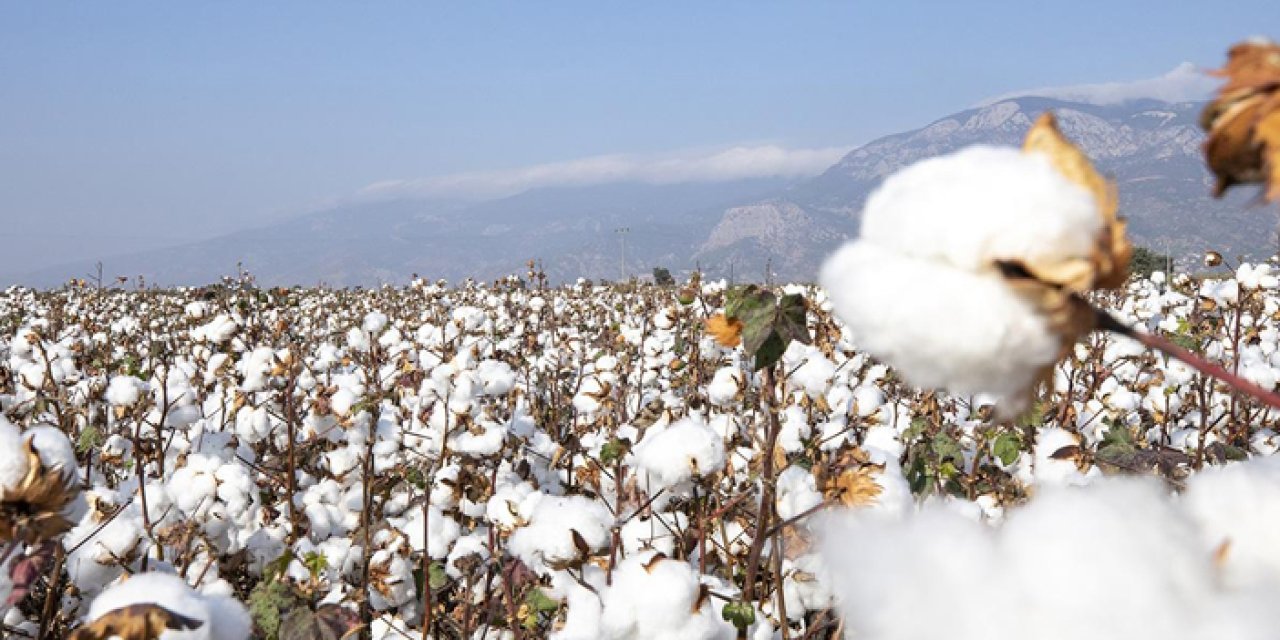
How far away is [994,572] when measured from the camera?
2.05ft

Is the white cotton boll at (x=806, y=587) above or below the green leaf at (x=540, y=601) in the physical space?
below

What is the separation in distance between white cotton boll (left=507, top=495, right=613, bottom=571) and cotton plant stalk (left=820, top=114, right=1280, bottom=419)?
1.58 metres

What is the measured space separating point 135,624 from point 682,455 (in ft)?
4.31

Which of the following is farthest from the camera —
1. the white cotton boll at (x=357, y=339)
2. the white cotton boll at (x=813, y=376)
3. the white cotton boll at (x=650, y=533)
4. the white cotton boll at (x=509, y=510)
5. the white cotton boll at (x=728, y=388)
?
the white cotton boll at (x=357, y=339)

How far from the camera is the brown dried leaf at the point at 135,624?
1.09 metres

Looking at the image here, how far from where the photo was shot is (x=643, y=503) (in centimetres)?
242

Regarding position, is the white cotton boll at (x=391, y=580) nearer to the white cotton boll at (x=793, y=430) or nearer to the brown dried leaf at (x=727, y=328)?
the white cotton boll at (x=793, y=430)

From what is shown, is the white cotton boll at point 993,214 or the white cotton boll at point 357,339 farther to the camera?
the white cotton boll at point 357,339

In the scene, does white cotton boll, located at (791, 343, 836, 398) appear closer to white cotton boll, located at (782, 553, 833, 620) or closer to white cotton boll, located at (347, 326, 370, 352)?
white cotton boll, located at (782, 553, 833, 620)

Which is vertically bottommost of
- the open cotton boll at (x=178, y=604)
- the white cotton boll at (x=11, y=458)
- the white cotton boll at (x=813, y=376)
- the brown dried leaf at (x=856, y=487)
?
the white cotton boll at (x=813, y=376)

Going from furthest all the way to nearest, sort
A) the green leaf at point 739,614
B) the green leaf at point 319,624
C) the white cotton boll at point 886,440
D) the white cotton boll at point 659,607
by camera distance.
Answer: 1. the white cotton boll at point 886,440
2. the green leaf at point 319,624
3. the green leaf at point 739,614
4. the white cotton boll at point 659,607

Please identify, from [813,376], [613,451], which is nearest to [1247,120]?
[613,451]

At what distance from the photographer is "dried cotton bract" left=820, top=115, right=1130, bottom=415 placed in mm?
662

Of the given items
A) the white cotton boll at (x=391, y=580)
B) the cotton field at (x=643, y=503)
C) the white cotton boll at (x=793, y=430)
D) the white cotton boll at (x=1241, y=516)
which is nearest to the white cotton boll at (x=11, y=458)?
the cotton field at (x=643, y=503)
